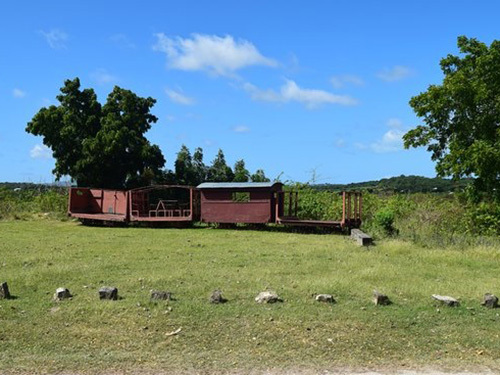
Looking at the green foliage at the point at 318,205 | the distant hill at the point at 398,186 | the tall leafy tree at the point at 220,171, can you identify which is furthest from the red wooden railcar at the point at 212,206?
the tall leafy tree at the point at 220,171

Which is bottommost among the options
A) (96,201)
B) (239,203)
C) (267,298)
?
(267,298)

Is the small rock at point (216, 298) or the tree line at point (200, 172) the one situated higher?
the tree line at point (200, 172)

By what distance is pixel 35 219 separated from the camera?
26688 millimetres

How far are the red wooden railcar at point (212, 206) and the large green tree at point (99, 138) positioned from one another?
2.37 meters

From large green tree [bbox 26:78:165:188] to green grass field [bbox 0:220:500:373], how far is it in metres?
17.3

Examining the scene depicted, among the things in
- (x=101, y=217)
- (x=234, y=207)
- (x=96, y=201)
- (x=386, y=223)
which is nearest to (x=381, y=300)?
(x=386, y=223)

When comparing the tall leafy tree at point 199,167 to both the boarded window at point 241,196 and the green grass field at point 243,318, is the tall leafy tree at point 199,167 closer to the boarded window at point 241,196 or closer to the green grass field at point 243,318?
the boarded window at point 241,196

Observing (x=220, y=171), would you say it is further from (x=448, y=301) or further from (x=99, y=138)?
(x=448, y=301)

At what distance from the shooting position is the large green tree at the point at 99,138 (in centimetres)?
2741

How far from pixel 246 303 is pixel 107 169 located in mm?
23039

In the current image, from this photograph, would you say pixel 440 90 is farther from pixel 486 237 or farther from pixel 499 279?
pixel 499 279

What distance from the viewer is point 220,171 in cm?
3616

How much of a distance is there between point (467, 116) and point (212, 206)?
10919 millimetres

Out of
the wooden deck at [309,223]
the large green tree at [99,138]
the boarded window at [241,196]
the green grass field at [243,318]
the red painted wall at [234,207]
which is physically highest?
the large green tree at [99,138]
